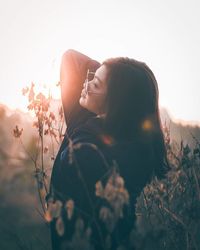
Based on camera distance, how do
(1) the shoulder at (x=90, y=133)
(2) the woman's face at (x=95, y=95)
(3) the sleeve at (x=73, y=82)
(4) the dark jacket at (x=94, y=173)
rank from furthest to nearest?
1. (3) the sleeve at (x=73, y=82)
2. (2) the woman's face at (x=95, y=95)
3. (1) the shoulder at (x=90, y=133)
4. (4) the dark jacket at (x=94, y=173)

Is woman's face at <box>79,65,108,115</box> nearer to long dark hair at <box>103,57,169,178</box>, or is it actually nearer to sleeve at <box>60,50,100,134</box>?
long dark hair at <box>103,57,169,178</box>

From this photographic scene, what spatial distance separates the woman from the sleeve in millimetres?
372

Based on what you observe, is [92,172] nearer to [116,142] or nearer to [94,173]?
[94,173]

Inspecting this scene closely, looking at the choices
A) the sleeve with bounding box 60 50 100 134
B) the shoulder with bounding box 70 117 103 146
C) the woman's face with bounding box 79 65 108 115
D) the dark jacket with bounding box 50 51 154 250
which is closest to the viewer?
the dark jacket with bounding box 50 51 154 250

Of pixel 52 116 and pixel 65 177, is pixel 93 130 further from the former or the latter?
pixel 52 116

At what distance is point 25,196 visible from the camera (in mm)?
7816

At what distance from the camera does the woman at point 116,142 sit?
2170 mm

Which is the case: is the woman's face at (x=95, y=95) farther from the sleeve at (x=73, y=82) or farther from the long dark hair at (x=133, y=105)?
the sleeve at (x=73, y=82)

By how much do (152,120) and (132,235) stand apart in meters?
1.09

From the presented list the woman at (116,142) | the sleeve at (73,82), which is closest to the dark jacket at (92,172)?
the woman at (116,142)

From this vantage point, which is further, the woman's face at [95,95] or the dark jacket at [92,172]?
the woman's face at [95,95]

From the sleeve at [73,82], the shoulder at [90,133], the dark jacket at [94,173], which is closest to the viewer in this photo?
the dark jacket at [94,173]

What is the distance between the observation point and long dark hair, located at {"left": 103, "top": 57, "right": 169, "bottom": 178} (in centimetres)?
242

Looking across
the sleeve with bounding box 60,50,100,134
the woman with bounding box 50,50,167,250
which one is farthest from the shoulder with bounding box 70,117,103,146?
the sleeve with bounding box 60,50,100,134
